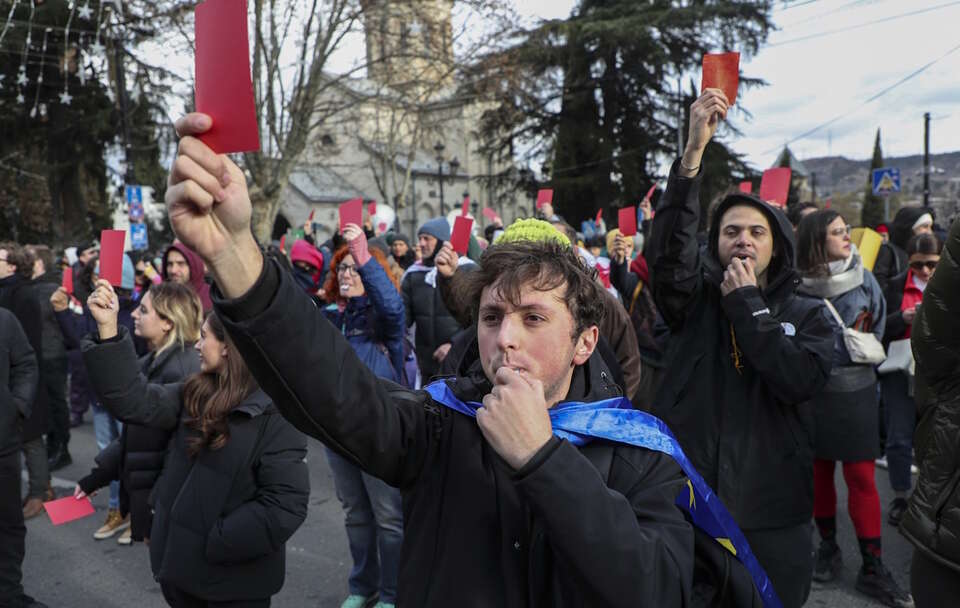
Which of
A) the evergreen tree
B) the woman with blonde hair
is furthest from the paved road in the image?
the evergreen tree

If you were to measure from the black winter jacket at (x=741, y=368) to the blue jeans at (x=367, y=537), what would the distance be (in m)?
1.72

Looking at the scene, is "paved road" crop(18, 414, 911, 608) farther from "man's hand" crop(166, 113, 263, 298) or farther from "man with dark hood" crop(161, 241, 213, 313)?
"man's hand" crop(166, 113, 263, 298)

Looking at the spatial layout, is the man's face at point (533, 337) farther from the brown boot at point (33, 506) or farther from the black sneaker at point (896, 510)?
the brown boot at point (33, 506)

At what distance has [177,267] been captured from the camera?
5555 millimetres

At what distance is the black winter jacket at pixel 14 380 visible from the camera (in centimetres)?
386

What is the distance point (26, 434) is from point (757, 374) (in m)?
5.48

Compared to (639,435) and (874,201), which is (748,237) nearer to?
(639,435)

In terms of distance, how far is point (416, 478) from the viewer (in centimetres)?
153

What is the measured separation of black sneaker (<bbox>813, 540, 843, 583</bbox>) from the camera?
13.9 feet

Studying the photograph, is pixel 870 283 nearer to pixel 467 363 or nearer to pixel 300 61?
pixel 467 363

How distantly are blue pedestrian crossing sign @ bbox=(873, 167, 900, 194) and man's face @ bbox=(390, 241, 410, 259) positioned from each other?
1332 centimetres

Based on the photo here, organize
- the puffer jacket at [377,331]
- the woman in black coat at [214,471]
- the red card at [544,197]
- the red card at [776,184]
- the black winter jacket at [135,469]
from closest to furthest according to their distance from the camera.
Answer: the woman in black coat at [214,471], the black winter jacket at [135,469], the puffer jacket at [377,331], the red card at [776,184], the red card at [544,197]

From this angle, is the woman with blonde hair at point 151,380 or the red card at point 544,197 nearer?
the woman with blonde hair at point 151,380

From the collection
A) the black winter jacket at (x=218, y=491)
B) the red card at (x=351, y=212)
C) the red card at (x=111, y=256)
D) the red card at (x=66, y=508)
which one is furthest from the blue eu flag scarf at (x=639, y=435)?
the red card at (x=351, y=212)
